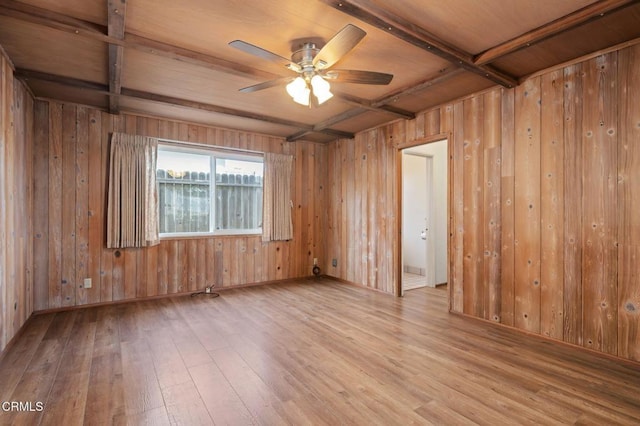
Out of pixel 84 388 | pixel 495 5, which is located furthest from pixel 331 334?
pixel 495 5

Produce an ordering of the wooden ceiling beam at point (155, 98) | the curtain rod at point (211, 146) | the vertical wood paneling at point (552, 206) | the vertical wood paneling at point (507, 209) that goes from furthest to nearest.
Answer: the curtain rod at point (211, 146)
the vertical wood paneling at point (507, 209)
the wooden ceiling beam at point (155, 98)
the vertical wood paneling at point (552, 206)

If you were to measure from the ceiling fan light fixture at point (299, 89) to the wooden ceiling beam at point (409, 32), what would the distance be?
0.70 meters

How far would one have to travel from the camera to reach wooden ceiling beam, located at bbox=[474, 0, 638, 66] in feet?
6.38

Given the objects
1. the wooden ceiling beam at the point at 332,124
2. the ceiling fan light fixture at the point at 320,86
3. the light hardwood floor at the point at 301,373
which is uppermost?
the wooden ceiling beam at the point at 332,124

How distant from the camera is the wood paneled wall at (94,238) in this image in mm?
3660

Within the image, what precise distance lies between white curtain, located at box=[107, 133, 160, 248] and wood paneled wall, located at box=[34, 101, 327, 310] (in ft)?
0.46

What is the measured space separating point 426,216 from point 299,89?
11.6ft

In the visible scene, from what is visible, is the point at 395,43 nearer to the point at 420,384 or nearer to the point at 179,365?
the point at 420,384

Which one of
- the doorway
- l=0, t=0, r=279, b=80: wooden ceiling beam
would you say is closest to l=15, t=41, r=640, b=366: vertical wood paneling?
the doorway

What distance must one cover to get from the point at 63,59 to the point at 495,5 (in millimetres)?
3480

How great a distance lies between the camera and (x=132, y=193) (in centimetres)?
407

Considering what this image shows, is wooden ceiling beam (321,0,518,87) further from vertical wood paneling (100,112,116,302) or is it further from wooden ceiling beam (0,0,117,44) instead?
vertical wood paneling (100,112,116,302)

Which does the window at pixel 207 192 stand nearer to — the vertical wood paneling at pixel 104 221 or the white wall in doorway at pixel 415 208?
the vertical wood paneling at pixel 104 221

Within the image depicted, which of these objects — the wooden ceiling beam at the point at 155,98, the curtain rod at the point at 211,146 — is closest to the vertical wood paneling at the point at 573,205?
the wooden ceiling beam at the point at 155,98
